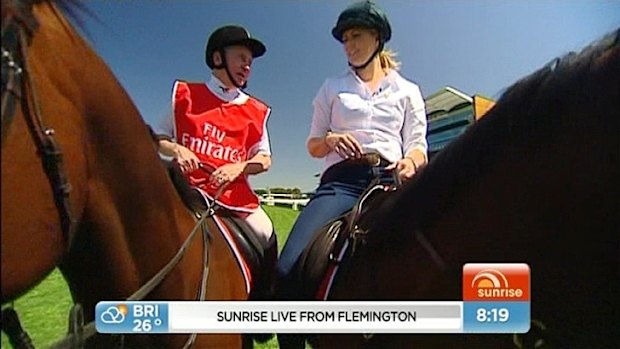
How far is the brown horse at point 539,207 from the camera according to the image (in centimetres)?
129

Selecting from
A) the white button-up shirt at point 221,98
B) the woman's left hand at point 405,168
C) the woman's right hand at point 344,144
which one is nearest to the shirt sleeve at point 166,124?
the white button-up shirt at point 221,98

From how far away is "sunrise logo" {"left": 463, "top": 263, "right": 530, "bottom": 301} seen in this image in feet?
4.83

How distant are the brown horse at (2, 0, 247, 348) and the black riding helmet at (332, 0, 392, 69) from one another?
69 centimetres

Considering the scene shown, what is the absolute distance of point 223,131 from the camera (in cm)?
207

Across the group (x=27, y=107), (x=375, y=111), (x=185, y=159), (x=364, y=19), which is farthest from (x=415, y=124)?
(x=27, y=107)

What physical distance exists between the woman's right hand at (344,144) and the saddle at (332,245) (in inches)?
4.5

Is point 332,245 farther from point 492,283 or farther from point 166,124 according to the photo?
point 166,124

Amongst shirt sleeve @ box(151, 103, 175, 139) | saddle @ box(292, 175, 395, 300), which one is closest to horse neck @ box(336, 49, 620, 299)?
saddle @ box(292, 175, 395, 300)

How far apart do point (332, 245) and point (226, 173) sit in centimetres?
41

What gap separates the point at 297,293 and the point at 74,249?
29.1 inches

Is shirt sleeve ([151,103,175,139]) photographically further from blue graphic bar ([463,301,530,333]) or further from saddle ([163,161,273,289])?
blue graphic bar ([463,301,530,333])

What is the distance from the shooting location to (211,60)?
6.63ft

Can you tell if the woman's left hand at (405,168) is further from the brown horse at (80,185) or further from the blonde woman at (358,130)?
the brown horse at (80,185)
